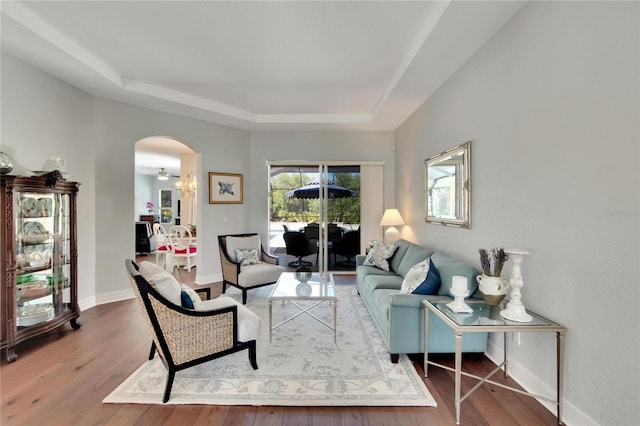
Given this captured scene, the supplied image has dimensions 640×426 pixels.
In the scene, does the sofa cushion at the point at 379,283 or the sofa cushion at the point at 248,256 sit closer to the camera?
the sofa cushion at the point at 379,283

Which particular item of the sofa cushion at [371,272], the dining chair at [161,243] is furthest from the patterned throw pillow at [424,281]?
the dining chair at [161,243]

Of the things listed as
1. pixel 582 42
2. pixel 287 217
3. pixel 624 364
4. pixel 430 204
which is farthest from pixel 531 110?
pixel 287 217

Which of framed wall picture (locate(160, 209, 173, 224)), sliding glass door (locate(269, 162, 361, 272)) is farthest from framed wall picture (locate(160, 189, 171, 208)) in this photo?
sliding glass door (locate(269, 162, 361, 272))

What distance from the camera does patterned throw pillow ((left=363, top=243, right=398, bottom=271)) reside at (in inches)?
159

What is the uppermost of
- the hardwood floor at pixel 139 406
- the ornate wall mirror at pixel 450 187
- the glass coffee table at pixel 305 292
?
the ornate wall mirror at pixel 450 187

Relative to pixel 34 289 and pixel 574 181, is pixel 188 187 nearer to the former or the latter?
pixel 34 289

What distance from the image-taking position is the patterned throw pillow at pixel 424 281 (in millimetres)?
2529

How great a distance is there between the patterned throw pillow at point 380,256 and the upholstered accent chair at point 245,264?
1335 mm

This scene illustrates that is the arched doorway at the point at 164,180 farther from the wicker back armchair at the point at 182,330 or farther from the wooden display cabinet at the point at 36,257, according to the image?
the wicker back armchair at the point at 182,330

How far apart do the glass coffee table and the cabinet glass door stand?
229 cm

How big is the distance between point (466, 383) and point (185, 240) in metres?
5.66

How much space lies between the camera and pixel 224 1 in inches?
90.0

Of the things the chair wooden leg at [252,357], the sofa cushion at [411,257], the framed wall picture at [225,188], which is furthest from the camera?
the framed wall picture at [225,188]

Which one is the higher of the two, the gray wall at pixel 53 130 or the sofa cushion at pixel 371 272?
the gray wall at pixel 53 130
